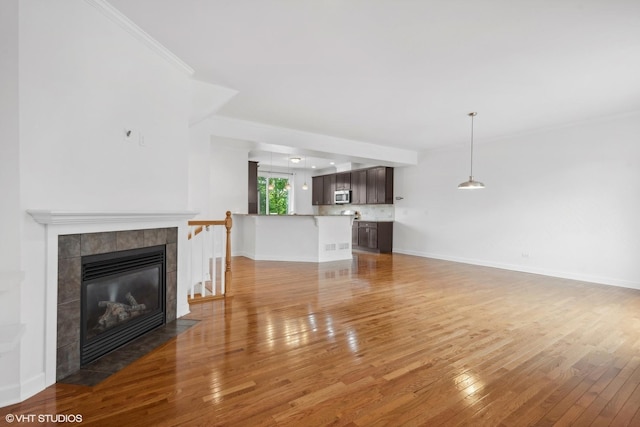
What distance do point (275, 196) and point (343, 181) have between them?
101 inches

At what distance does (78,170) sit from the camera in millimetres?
2234

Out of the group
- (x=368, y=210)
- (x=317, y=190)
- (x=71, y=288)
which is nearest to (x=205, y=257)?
(x=71, y=288)

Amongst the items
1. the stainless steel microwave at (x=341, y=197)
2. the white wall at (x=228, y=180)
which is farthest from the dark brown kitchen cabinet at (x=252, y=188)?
the stainless steel microwave at (x=341, y=197)

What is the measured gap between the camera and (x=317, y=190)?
427 inches

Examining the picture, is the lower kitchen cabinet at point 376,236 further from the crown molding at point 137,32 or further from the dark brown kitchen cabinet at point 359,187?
the crown molding at point 137,32

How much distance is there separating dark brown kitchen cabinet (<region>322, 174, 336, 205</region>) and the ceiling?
507 centimetres

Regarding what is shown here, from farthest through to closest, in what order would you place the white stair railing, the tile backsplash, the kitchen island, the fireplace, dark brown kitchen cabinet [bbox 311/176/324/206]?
dark brown kitchen cabinet [bbox 311/176/324/206]
the tile backsplash
the kitchen island
the white stair railing
the fireplace

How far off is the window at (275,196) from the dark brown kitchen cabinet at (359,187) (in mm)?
2609

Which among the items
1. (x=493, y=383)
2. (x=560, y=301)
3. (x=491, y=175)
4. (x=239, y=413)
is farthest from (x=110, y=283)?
(x=491, y=175)

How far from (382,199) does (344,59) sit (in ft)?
19.1

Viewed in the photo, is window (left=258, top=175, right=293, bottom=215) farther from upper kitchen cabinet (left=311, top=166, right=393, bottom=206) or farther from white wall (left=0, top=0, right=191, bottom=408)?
white wall (left=0, top=0, right=191, bottom=408)

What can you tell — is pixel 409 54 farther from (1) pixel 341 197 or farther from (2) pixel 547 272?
(1) pixel 341 197

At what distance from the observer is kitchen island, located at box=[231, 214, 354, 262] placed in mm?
6918

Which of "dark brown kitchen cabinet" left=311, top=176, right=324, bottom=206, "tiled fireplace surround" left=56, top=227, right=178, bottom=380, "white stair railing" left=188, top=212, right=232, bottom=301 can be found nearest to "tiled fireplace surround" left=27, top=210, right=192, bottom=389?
"tiled fireplace surround" left=56, top=227, right=178, bottom=380
